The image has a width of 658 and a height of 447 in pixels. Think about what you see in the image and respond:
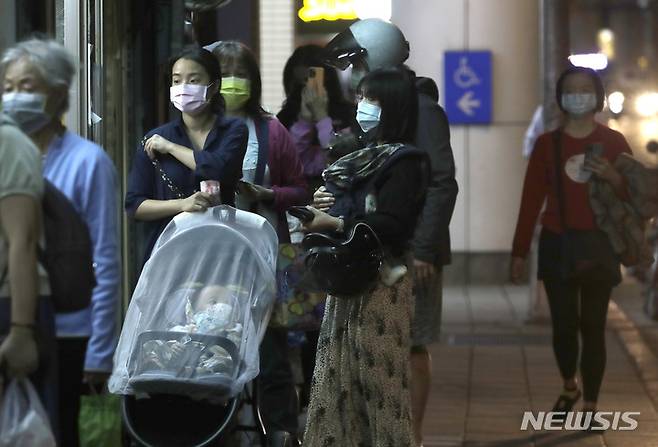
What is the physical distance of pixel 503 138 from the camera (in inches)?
671

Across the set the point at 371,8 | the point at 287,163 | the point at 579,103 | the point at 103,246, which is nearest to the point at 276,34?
the point at 371,8

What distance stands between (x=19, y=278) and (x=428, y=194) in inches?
120

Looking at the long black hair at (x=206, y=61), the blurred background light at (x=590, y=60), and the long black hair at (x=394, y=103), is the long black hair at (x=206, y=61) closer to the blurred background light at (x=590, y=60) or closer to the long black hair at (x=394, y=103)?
the long black hair at (x=394, y=103)

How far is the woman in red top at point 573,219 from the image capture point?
7.89 meters

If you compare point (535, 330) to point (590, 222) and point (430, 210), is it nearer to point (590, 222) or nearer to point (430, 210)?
point (590, 222)

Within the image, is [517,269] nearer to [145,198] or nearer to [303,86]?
[303,86]

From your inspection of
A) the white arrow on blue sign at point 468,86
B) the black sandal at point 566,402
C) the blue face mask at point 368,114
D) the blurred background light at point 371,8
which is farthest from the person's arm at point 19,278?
the blurred background light at point 371,8

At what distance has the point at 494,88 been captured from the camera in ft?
55.8

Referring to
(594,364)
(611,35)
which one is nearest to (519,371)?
(594,364)

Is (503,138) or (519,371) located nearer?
(519,371)

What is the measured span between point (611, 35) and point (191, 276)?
59.3 metres

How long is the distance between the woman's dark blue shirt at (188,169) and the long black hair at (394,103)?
750 millimetres

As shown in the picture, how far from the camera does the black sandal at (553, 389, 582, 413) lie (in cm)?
823

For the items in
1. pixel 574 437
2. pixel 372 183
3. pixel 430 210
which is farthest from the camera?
pixel 574 437
